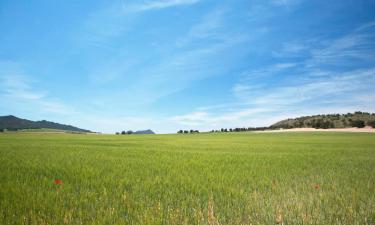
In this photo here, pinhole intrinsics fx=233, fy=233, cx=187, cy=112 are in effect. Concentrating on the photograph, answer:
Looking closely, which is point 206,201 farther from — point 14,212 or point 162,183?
point 14,212

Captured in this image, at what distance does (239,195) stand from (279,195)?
968 mm

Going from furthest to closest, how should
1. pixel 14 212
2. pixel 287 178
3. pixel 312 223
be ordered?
1. pixel 287 178
2. pixel 14 212
3. pixel 312 223

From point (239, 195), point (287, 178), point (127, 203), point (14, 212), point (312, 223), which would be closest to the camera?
point (312, 223)

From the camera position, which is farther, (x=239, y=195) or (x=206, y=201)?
(x=239, y=195)

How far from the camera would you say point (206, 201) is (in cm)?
479

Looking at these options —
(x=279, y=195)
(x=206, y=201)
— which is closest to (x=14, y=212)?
(x=206, y=201)

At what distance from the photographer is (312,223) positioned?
144 inches

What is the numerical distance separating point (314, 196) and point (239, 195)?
1.69m

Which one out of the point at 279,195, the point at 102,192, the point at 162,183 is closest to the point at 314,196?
the point at 279,195

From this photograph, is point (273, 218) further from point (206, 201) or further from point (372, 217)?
point (372, 217)

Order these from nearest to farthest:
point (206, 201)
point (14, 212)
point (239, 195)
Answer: point (14, 212)
point (206, 201)
point (239, 195)

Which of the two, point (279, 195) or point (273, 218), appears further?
point (279, 195)

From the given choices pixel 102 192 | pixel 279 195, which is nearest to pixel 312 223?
pixel 279 195

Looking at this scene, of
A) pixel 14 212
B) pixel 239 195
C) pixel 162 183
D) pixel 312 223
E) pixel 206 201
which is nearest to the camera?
pixel 312 223
